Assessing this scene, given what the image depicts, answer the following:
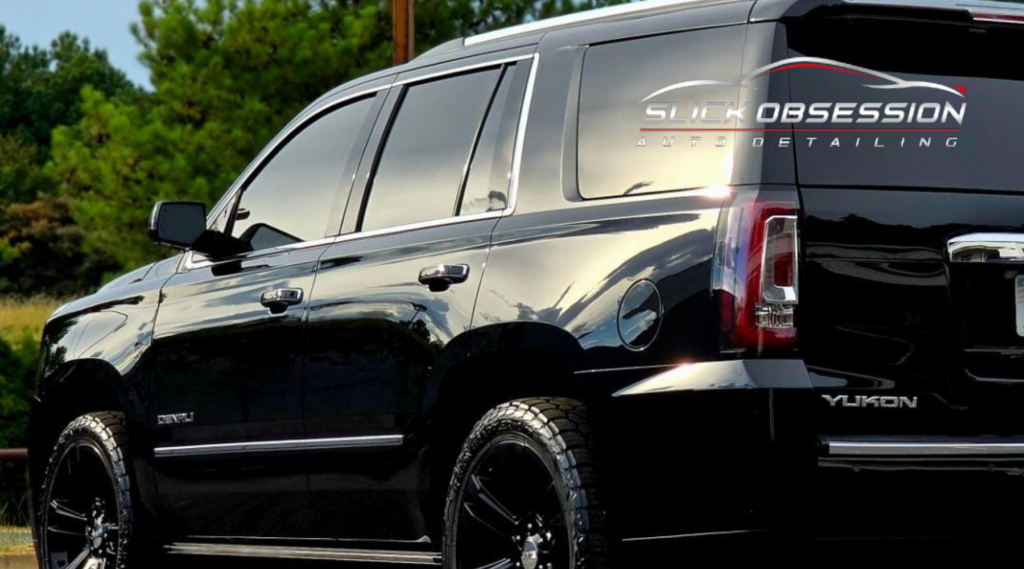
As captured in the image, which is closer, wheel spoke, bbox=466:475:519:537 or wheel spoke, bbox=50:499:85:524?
wheel spoke, bbox=466:475:519:537

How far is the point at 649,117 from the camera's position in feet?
17.7

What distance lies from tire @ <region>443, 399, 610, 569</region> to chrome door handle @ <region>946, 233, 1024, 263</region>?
1.14 m

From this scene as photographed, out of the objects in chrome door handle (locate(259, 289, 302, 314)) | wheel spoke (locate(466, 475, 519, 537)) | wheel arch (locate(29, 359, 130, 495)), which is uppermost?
chrome door handle (locate(259, 289, 302, 314))

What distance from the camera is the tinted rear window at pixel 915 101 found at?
16.5ft

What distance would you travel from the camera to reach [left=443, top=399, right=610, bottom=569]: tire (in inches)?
204

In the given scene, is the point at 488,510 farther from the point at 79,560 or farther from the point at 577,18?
the point at 79,560

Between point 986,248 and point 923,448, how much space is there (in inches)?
24.4

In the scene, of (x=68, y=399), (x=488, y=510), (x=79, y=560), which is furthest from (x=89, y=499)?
(x=488, y=510)

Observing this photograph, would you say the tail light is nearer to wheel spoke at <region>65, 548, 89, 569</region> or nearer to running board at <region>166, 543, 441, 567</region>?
running board at <region>166, 543, 441, 567</region>

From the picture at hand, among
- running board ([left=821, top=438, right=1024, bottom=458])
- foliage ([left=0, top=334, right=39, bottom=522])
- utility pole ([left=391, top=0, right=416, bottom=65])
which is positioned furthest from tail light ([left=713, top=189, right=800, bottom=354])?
foliage ([left=0, top=334, right=39, bottom=522])

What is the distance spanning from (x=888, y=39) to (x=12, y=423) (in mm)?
20845

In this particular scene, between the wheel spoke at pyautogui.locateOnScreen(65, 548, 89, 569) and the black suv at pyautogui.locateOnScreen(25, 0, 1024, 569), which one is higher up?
the black suv at pyautogui.locateOnScreen(25, 0, 1024, 569)


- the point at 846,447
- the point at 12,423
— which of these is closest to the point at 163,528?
the point at 846,447

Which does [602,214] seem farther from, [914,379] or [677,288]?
[914,379]
